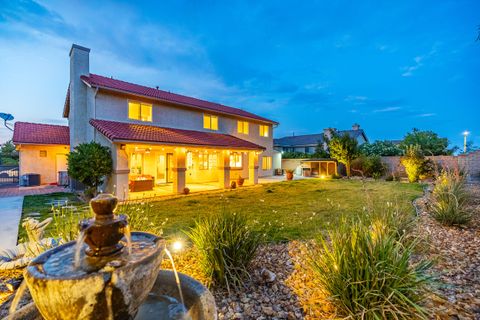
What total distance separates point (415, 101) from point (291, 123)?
168ft

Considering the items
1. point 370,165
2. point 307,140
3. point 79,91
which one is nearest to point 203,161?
point 79,91

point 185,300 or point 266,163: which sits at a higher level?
point 266,163

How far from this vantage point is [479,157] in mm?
17531

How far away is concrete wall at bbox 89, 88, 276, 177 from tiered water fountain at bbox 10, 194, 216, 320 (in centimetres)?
1274

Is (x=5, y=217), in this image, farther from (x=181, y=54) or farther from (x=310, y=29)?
(x=310, y=29)

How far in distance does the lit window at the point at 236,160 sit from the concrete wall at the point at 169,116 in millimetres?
1768

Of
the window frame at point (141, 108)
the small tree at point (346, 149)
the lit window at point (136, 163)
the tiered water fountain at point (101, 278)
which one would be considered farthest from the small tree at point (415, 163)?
the tiered water fountain at point (101, 278)

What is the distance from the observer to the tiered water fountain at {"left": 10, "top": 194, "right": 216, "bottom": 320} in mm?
1355

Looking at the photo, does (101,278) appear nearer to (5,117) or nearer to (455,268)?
(455,268)

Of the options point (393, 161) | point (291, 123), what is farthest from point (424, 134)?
point (291, 123)

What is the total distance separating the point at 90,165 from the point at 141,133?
9.74 ft

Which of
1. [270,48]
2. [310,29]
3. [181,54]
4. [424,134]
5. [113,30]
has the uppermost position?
[310,29]

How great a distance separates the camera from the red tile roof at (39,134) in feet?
47.9

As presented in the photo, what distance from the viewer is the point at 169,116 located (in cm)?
1539
